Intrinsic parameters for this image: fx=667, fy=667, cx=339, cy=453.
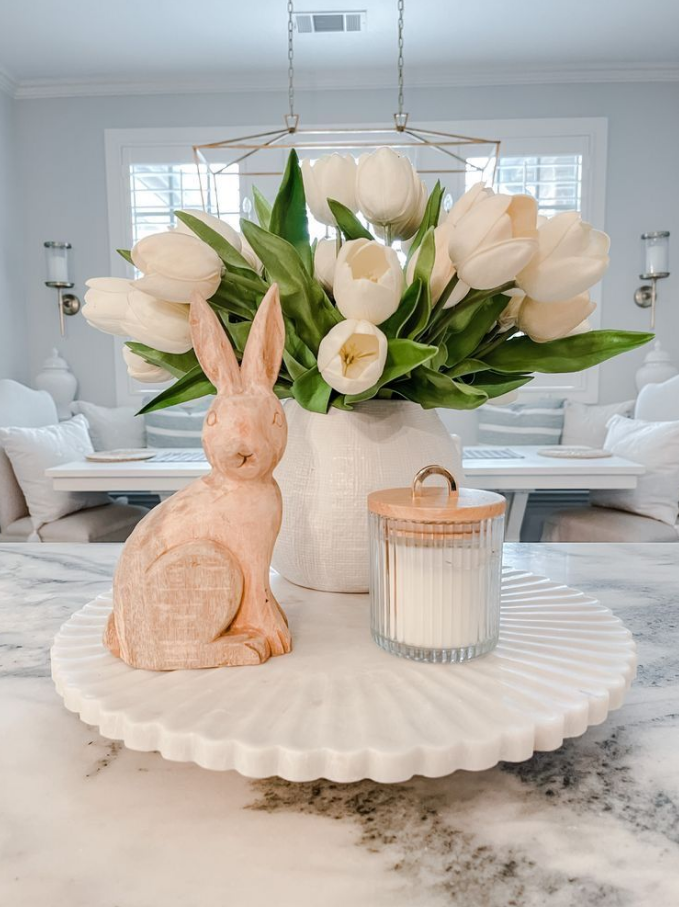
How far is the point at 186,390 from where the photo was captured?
24.7 inches

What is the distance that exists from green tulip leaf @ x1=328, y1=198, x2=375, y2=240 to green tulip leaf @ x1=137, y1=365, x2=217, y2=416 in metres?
0.18

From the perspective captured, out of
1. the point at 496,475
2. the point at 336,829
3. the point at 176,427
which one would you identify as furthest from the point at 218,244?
the point at 176,427

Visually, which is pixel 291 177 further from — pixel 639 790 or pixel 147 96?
pixel 147 96

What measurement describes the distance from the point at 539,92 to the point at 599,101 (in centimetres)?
32

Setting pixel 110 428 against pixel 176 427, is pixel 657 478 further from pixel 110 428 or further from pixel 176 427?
pixel 110 428

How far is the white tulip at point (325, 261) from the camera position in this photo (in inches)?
22.9

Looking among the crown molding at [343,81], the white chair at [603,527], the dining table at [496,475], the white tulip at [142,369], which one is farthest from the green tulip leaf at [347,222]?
the crown molding at [343,81]

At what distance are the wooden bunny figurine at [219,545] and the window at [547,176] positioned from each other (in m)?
3.46

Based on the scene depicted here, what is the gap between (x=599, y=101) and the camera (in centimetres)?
353

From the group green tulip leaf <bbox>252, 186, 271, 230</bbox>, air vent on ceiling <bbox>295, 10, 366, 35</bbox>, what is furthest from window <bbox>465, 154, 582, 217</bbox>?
green tulip leaf <bbox>252, 186, 271, 230</bbox>

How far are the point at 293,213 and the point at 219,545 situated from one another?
1.12ft

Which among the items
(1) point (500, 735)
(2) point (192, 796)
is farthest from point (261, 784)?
(1) point (500, 735)

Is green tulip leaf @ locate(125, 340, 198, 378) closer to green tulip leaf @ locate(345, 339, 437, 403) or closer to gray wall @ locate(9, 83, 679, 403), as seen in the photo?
green tulip leaf @ locate(345, 339, 437, 403)

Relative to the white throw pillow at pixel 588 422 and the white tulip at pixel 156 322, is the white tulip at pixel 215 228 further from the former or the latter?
the white throw pillow at pixel 588 422
